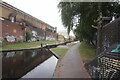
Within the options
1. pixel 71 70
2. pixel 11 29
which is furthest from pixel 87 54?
pixel 11 29

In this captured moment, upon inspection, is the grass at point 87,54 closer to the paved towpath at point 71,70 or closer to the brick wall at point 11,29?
the paved towpath at point 71,70

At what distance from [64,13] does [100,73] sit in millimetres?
10531

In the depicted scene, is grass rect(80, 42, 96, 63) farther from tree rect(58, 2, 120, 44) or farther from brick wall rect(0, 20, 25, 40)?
brick wall rect(0, 20, 25, 40)

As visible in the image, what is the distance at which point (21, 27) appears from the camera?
5778 cm

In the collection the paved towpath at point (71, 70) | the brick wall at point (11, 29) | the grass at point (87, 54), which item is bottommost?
the paved towpath at point (71, 70)

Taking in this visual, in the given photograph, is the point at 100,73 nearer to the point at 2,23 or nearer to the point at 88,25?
the point at 88,25

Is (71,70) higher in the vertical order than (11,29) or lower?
lower

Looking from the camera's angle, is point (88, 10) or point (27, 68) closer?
point (88, 10)

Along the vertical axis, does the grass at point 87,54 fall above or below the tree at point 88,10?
below

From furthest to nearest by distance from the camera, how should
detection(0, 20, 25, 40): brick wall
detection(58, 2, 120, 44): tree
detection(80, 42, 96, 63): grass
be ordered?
1. detection(0, 20, 25, 40): brick wall
2. detection(80, 42, 96, 63): grass
3. detection(58, 2, 120, 44): tree

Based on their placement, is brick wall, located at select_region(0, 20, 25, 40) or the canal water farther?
brick wall, located at select_region(0, 20, 25, 40)

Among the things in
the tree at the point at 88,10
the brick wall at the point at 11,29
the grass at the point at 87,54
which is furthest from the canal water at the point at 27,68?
the brick wall at the point at 11,29

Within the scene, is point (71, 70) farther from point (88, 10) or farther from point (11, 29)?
point (11, 29)

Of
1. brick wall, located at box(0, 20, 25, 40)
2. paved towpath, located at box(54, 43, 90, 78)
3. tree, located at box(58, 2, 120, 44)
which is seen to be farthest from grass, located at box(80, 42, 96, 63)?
brick wall, located at box(0, 20, 25, 40)
